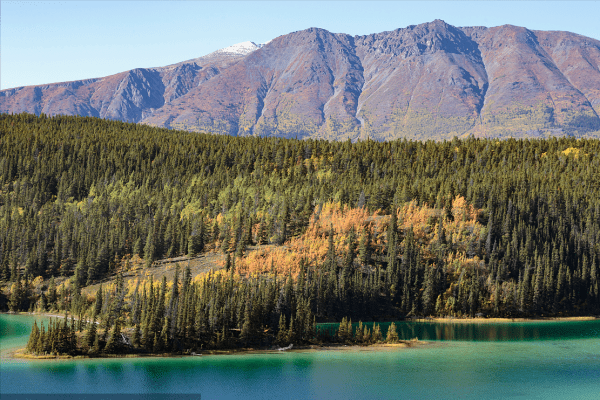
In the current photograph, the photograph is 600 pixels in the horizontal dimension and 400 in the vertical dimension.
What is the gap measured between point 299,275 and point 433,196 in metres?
56.8

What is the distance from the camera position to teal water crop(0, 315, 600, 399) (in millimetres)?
82625

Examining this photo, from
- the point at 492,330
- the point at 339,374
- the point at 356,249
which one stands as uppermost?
the point at 356,249

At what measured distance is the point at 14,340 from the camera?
11125 centimetres

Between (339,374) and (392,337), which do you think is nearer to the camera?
(339,374)

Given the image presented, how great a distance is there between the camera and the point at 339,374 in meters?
93.4

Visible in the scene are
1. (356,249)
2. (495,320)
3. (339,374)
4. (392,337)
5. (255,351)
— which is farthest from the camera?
(356,249)

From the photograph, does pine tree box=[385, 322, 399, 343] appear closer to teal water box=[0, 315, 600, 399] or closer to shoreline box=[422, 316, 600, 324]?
teal water box=[0, 315, 600, 399]

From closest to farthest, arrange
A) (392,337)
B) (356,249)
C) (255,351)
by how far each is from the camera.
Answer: (255,351)
(392,337)
(356,249)

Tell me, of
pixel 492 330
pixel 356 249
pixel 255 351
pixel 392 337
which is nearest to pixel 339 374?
pixel 255 351

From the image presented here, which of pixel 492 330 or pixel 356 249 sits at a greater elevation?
pixel 356 249

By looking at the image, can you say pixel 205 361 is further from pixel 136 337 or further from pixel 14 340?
pixel 14 340

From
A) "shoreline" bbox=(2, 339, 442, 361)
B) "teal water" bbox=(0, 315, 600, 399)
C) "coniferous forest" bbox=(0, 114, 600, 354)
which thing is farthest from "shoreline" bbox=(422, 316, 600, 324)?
"teal water" bbox=(0, 315, 600, 399)

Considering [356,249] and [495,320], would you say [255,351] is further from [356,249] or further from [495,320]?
[495,320]

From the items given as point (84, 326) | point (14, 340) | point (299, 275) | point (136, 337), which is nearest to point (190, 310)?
point (136, 337)
